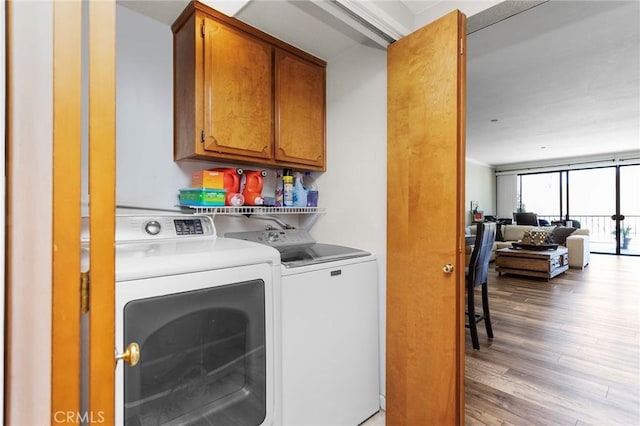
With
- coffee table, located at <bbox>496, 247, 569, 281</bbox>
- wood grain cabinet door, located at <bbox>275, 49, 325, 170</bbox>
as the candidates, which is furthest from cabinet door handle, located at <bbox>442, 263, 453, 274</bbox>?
coffee table, located at <bbox>496, 247, 569, 281</bbox>

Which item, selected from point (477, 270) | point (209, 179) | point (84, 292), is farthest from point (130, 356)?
point (477, 270)

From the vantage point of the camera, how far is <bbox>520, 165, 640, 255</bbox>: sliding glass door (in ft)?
24.7

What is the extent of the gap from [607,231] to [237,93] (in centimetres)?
1034

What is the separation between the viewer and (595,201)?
321 inches

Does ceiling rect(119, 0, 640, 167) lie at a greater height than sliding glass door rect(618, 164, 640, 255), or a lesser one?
greater

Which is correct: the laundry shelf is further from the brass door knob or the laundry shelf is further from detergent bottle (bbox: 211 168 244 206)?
the brass door knob

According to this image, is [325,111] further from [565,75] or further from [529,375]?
[565,75]

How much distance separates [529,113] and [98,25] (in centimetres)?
498

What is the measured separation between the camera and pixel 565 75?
3055 millimetres

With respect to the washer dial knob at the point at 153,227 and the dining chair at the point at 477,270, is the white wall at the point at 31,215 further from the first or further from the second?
the dining chair at the point at 477,270

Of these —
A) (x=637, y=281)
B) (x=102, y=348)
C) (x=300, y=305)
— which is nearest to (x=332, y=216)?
(x=300, y=305)

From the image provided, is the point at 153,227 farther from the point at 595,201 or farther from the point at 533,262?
the point at 595,201

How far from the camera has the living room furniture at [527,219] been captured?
312 inches

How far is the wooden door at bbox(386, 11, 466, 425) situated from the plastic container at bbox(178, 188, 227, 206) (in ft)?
3.08
